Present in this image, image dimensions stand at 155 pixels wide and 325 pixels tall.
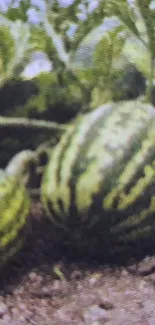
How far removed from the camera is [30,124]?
1.92 feet

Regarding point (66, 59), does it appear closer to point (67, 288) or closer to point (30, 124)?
point (30, 124)

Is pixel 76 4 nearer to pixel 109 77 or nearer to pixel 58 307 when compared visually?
pixel 109 77

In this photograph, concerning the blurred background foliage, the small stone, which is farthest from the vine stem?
the small stone

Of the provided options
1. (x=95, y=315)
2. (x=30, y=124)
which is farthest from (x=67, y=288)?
(x=30, y=124)

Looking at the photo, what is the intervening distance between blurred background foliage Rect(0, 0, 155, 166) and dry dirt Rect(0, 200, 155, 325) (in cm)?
11

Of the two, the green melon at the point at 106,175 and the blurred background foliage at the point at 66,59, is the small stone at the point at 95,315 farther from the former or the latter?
the blurred background foliage at the point at 66,59

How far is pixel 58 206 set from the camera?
1.87 feet

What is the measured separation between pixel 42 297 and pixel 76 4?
0.32 m

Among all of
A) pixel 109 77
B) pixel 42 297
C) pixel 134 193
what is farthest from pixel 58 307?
pixel 109 77

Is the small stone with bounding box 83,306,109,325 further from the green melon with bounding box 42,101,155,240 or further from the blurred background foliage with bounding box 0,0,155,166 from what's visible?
the blurred background foliage with bounding box 0,0,155,166

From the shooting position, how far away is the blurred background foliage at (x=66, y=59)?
1.90ft

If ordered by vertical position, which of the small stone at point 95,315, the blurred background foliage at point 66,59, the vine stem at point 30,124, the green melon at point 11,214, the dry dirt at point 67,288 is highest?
the blurred background foliage at point 66,59

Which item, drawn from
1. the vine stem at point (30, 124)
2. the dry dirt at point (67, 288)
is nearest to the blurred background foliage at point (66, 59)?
the vine stem at point (30, 124)

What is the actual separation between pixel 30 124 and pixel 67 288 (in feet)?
0.59
